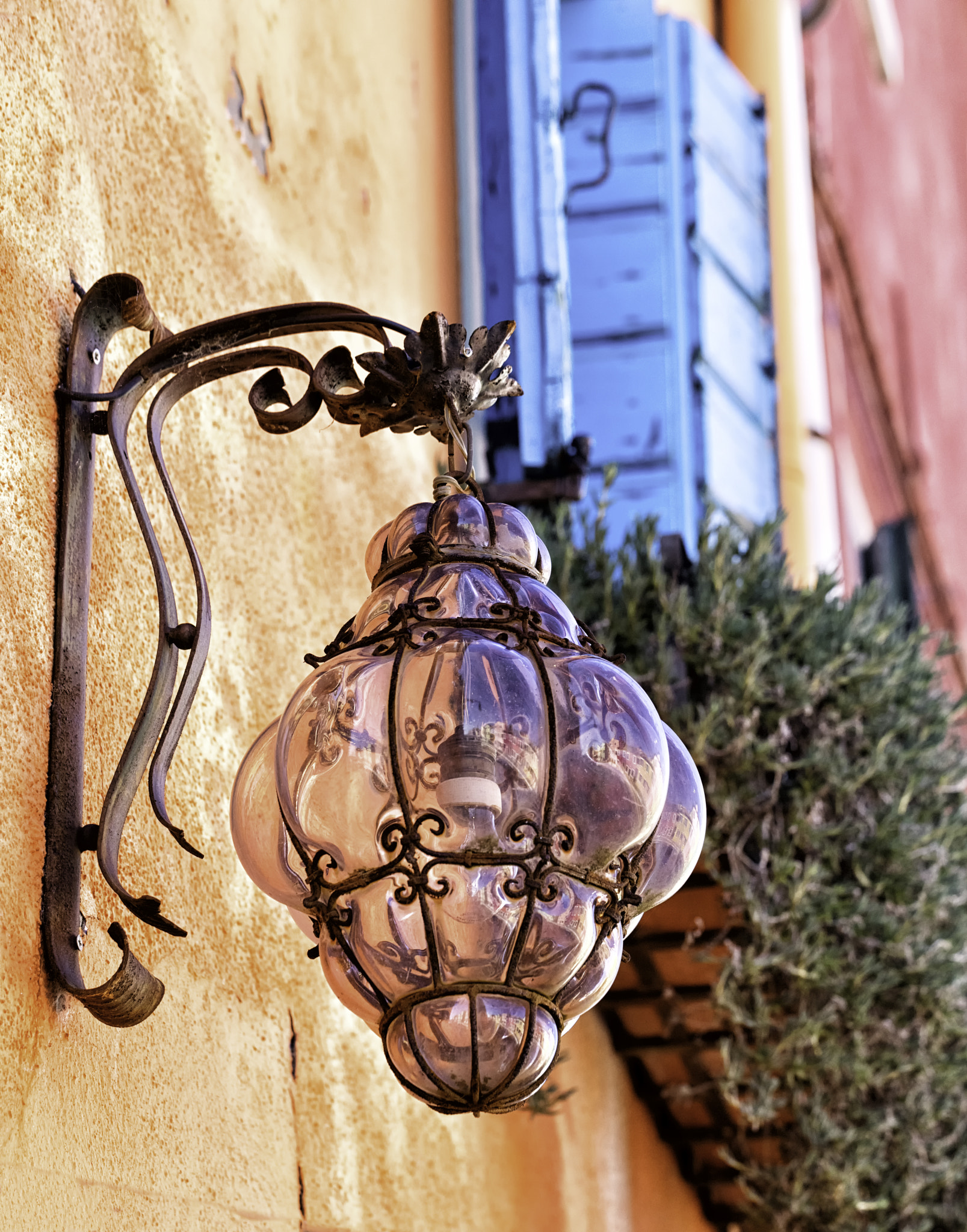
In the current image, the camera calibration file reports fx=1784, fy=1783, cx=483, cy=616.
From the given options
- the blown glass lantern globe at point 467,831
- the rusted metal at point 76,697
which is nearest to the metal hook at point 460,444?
the blown glass lantern globe at point 467,831

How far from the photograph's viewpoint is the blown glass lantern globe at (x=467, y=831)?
153 centimetres

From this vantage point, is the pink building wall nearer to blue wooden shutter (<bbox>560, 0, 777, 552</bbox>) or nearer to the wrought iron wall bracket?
blue wooden shutter (<bbox>560, 0, 777, 552</bbox>)

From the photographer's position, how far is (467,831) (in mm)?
1531

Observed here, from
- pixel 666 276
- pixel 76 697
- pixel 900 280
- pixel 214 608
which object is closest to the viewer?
pixel 76 697

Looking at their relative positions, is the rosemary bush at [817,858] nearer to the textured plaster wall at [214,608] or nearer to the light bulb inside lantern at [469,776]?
the textured plaster wall at [214,608]

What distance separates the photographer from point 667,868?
5.57 ft

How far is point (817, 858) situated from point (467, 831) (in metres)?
1.88

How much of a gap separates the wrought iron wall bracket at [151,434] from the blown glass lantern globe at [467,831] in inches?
6.8

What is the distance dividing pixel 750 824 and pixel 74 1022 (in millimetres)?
1728

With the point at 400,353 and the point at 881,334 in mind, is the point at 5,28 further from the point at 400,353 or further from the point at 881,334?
the point at 881,334

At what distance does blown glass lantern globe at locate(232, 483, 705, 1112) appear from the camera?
5.02ft

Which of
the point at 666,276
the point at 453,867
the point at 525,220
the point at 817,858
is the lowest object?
the point at 453,867

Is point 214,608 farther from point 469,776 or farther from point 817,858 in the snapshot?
point 817,858

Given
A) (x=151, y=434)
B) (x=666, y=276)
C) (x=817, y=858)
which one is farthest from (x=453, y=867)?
(x=666, y=276)
